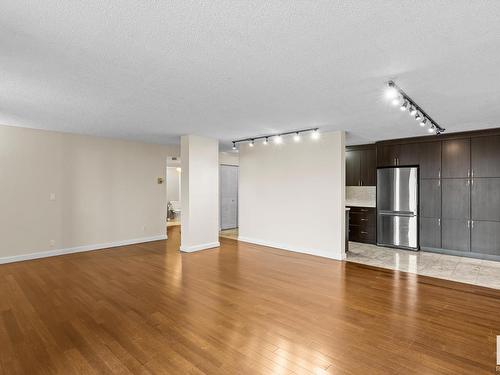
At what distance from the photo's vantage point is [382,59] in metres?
2.37

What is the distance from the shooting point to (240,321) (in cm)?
292

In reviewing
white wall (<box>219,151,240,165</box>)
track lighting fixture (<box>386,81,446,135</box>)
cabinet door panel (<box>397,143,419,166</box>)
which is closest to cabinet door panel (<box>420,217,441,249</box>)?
cabinet door panel (<box>397,143,419,166</box>)

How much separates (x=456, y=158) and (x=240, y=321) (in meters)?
5.62

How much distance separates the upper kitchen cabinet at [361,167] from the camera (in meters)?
6.83

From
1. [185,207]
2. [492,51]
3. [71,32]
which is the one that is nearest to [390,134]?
[492,51]

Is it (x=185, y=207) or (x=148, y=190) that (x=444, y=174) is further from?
(x=148, y=190)

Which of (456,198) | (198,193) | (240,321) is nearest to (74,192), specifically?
(198,193)

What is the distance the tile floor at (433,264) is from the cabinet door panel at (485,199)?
0.89m

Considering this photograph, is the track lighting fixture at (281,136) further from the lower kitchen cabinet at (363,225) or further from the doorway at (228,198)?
the lower kitchen cabinet at (363,225)

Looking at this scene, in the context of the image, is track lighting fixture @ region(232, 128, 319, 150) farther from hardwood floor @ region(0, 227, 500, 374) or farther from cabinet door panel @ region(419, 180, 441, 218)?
cabinet door panel @ region(419, 180, 441, 218)

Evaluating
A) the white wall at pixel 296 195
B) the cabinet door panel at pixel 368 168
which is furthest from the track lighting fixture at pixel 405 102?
the cabinet door panel at pixel 368 168

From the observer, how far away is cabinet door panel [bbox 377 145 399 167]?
21.1 ft

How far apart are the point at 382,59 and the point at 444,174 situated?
4.68 m

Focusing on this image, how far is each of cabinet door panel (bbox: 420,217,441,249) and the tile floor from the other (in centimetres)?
25
